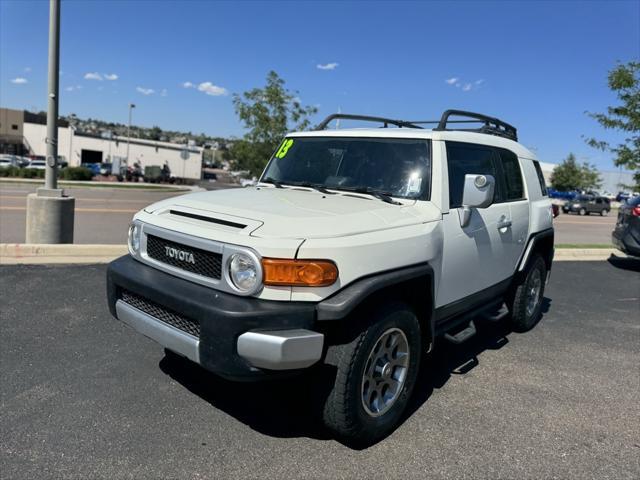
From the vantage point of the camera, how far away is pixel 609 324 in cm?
612

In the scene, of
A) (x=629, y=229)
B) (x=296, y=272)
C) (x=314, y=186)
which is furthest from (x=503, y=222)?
(x=629, y=229)

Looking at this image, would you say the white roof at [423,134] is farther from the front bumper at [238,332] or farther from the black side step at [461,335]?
the front bumper at [238,332]

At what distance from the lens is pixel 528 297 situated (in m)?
5.51

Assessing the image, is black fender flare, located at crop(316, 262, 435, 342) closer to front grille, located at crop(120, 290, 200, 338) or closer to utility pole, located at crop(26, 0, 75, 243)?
front grille, located at crop(120, 290, 200, 338)

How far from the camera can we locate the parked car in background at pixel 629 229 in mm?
9578

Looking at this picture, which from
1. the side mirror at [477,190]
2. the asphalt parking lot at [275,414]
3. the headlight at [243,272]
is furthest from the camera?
the side mirror at [477,190]

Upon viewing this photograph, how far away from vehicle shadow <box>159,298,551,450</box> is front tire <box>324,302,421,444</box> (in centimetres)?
9

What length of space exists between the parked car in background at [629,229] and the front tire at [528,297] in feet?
16.0

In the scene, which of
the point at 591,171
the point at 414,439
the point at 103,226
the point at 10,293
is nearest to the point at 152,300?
the point at 414,439

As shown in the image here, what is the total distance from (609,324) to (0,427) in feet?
20.1

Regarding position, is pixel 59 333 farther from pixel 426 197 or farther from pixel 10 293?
pixel 426 197

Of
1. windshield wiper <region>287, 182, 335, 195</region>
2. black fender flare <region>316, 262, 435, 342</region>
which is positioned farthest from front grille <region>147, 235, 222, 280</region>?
windshield wiper <region>287, 182, 335, 195</region>

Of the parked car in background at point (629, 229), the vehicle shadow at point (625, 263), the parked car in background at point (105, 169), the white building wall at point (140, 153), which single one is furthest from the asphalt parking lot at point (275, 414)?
the white building wall at point (140, 153)

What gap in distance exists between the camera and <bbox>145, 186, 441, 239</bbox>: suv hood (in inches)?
114
